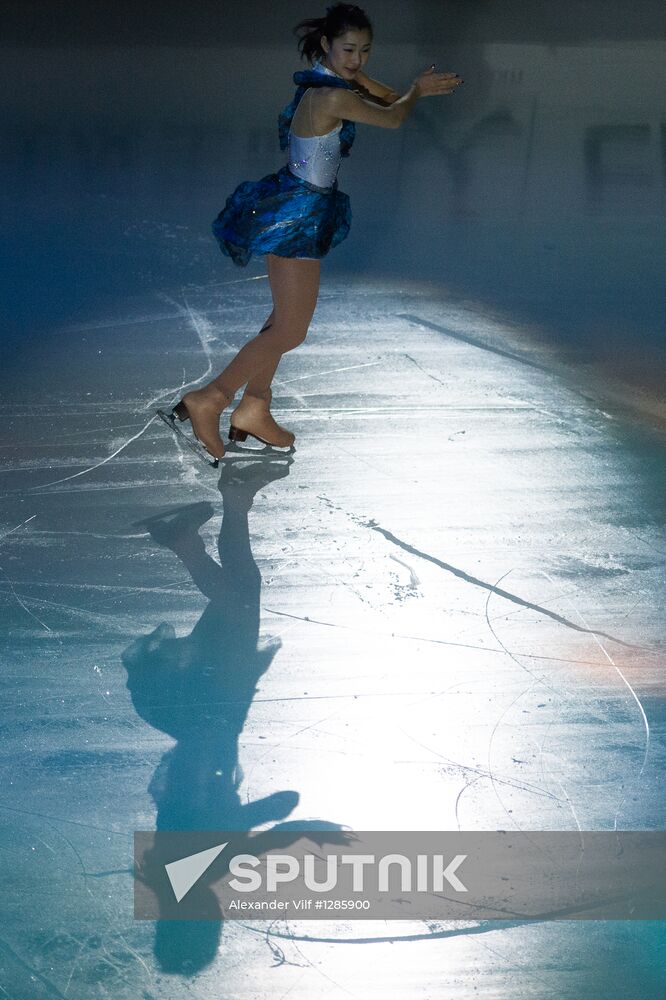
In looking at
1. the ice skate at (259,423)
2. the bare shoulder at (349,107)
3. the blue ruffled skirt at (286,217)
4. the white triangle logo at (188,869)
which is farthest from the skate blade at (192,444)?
the white triangle logo at (188,869)

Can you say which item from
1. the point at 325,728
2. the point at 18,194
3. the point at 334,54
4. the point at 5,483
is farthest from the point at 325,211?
the point at 18,194

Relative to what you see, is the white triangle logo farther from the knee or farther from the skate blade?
the knee

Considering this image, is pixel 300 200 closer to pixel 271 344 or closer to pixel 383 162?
pixel 271 344

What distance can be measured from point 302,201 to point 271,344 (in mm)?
397

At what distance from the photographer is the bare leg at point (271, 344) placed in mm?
3045

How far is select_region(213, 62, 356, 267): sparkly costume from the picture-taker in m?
2.93

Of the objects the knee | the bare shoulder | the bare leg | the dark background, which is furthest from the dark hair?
the dark background

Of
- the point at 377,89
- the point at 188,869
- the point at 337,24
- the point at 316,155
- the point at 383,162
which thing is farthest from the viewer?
the point at 383,162

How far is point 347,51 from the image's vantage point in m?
2.84

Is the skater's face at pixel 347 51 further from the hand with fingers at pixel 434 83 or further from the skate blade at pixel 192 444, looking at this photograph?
the skate blade at pixel 192 444

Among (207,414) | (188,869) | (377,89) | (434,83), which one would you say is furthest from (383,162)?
(188,869)

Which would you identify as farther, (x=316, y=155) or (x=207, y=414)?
(x=207, y=414)

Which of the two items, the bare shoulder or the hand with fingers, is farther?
the hand with fingers

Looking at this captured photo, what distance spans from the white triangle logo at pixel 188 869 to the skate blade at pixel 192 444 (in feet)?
4.69
